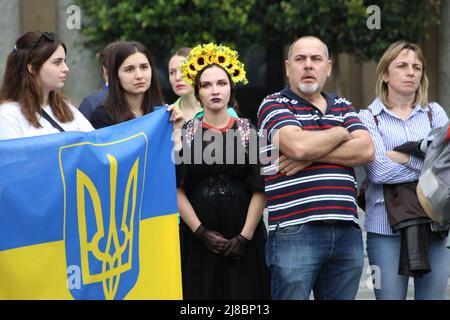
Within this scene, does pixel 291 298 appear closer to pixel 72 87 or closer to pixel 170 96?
pixel 72 87

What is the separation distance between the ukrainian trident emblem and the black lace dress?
1.77ft

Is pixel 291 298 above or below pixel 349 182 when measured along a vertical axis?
below

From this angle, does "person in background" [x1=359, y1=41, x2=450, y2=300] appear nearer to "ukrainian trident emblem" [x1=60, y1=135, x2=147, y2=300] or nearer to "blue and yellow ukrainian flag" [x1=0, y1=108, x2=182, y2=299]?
"blue and yellow ukrainian flag" [x1=0, y1=108, x2=182, y2=299]

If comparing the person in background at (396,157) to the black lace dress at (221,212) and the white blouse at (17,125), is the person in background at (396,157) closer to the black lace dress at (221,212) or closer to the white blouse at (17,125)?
the black lace dress at (221,212)

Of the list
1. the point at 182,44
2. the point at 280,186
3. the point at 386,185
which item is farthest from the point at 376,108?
the point at 182,44

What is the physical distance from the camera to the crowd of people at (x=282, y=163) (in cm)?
546

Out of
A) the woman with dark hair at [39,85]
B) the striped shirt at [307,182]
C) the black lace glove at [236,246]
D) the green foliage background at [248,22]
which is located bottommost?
the black lace glove at [236,246]

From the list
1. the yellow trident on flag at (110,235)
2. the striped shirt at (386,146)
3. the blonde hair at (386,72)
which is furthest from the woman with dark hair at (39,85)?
the blonde hair at (386,72)

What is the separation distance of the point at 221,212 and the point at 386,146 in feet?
3.32

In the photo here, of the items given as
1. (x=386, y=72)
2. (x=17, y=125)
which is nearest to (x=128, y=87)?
(x=17, y=125)

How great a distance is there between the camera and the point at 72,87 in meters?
11.7

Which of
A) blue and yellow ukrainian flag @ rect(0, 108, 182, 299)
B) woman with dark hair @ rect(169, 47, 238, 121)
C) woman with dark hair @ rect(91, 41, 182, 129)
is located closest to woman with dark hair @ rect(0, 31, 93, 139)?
blue and yellow ukrainian flag @ rect(0, 108, 182, 299)

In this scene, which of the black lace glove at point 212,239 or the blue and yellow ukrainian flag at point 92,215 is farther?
the black lace glove at point 212,239
